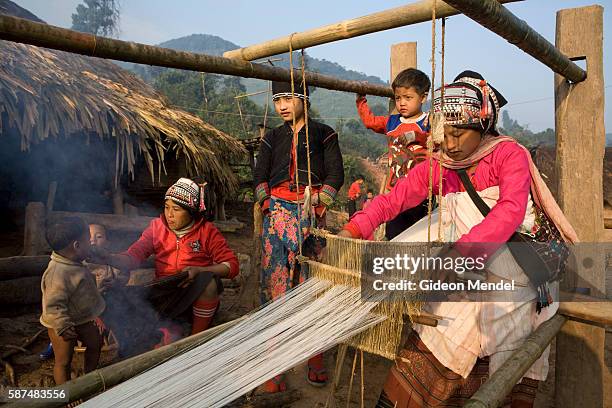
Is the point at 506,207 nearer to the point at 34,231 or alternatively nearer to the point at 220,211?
the point at 34,231

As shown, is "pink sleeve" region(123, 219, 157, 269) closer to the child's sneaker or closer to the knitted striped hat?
the knitted striped hat

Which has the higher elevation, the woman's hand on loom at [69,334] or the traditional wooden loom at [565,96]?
the traditional wooden loom at [565,96]

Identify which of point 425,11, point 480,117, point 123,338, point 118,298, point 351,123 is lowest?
point 123,338

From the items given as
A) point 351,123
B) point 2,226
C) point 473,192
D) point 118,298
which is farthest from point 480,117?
point 351,123

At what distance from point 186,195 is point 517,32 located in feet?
6.77

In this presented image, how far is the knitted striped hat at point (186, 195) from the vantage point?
2.88 meters

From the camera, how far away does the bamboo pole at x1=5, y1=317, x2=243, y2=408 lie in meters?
1.41

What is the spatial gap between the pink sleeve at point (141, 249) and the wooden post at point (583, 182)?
2.59 meters

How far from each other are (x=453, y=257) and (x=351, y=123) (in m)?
53.4

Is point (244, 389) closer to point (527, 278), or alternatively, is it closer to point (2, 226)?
point (527, 278)

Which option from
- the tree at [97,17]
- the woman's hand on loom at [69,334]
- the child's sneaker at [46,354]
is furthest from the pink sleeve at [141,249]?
the tree at [97,17]

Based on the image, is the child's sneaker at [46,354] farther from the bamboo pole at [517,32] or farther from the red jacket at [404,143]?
the bamboo pole at [517,32]

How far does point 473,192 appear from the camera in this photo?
6.07 feet

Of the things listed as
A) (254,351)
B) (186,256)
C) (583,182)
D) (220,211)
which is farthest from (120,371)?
(220,211)
